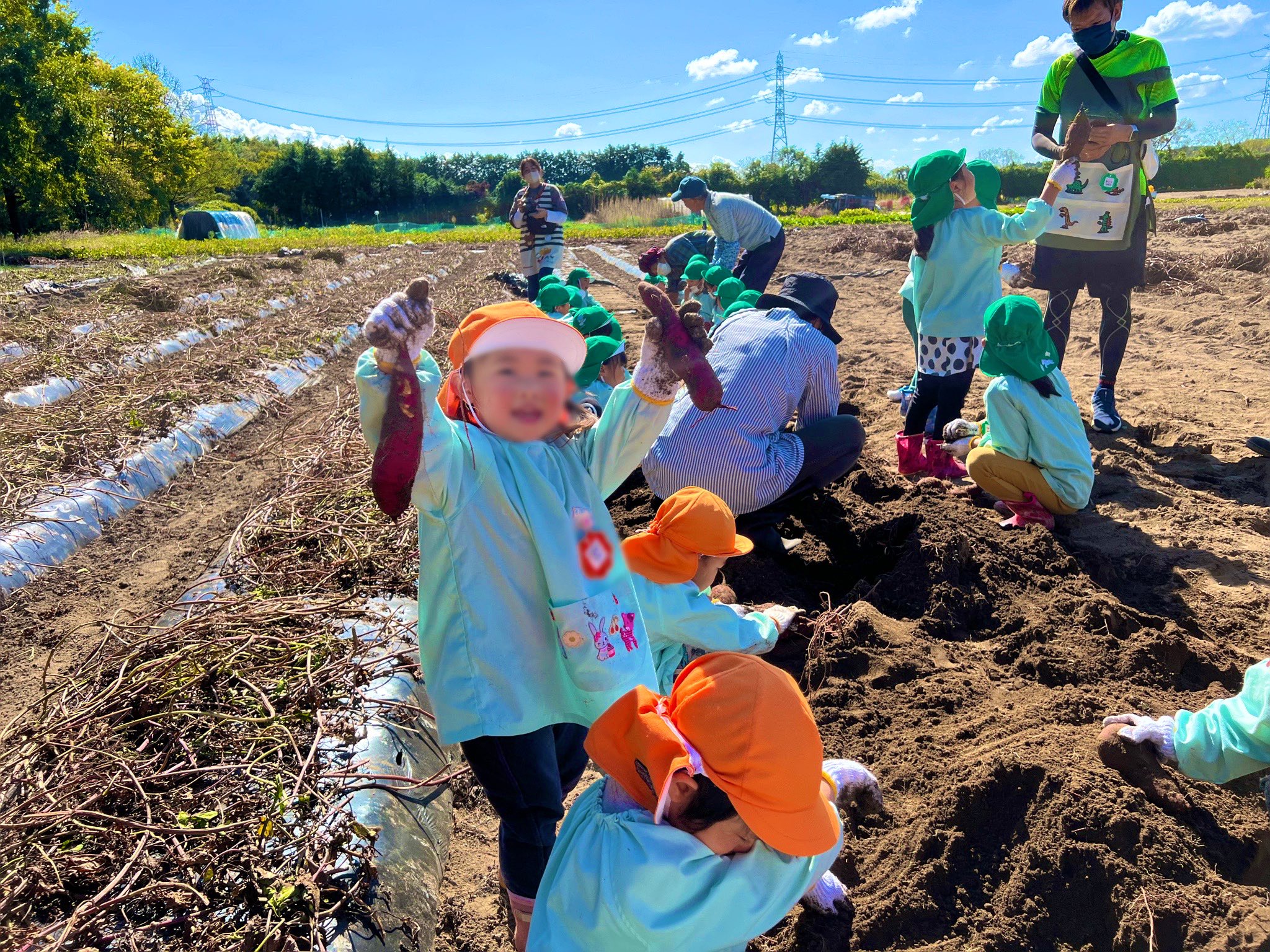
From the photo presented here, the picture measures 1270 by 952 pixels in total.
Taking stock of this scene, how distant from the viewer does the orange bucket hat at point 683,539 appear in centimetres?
216

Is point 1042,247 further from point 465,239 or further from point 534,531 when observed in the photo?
point 465,239

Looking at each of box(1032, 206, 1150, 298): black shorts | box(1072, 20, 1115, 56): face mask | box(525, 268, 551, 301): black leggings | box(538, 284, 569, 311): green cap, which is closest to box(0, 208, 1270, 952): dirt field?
box(1032, 206, 1150, 298): black shorts

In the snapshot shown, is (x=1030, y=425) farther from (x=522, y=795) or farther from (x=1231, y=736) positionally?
(x=522, y=795)

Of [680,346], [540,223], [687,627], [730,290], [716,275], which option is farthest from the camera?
[540,223]

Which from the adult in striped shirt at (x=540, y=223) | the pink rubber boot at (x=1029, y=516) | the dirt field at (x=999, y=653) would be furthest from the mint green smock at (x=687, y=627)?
the adult in striped shirt at (x=540, y=223)

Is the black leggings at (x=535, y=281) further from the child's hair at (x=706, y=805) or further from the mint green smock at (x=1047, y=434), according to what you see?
the child's hair at (x=706, y=805)

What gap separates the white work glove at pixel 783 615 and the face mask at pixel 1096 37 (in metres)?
3.70

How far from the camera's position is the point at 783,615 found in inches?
113

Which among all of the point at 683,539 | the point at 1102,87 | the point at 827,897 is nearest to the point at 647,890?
the point at 827,897

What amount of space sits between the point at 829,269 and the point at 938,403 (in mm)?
10226

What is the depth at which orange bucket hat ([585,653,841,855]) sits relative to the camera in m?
1.24

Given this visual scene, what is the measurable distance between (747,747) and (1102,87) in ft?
15.6

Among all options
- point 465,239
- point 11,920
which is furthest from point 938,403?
point 465,239

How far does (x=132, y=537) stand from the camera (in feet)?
14.1
